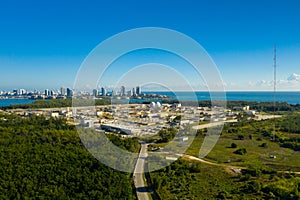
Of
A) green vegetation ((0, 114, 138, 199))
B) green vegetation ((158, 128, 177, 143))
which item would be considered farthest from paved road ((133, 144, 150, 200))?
green vegetation ((158, 128, 177, 143))

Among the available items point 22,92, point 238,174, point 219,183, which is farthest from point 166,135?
point 22,92

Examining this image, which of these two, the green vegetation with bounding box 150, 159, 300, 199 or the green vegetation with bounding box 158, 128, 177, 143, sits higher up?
the green vegetation with bounding box 158, 128, 177, 143

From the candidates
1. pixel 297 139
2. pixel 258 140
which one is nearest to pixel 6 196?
pixel 258 140

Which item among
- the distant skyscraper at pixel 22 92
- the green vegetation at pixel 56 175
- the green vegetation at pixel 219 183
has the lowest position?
the green vegetation at pixel 219 183

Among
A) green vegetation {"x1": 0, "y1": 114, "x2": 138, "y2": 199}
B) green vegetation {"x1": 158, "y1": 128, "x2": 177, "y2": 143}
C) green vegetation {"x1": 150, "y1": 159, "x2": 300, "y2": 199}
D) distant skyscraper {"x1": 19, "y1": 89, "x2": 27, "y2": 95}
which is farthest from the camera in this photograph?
distant skyscraper {"x1": 19, "y1": 89, "x2": 27, "y2": 95}

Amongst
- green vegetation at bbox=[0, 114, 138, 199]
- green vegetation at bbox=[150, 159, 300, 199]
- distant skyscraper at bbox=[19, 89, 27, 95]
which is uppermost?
distant skyscraper at bbox=[19, 89, 27, 95]

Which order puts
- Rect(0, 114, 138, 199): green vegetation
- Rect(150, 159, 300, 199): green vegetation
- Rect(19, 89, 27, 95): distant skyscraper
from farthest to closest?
Rect(19, 89, 27, 95): distant skyscraper
Rect(150, 159, 300, 199): green vegetation
Rect(0, 114, 138, 199): green vegetation

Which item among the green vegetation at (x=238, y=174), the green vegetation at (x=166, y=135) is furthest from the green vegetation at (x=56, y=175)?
the green vegetation at (x=166, y=135)

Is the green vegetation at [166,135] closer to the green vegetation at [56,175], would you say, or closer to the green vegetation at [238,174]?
the green vegetation at [238,174]

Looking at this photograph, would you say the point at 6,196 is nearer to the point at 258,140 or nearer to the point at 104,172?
the point at 104,172

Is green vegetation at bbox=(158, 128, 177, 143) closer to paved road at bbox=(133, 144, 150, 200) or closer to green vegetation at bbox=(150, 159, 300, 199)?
paved road at bbox=(133, 144, 150, 200)

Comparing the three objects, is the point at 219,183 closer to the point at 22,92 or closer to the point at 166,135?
the point at 166,135
